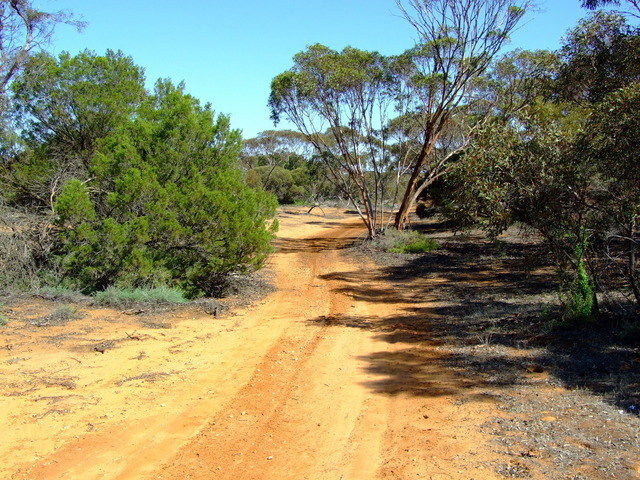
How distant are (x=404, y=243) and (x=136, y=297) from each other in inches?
489

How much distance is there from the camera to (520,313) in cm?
962

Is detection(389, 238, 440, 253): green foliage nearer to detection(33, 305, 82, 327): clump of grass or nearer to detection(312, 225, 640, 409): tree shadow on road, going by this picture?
detection(312, 225, 640, 409): tree shadow on road

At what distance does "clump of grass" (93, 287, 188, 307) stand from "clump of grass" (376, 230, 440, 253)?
1071cm

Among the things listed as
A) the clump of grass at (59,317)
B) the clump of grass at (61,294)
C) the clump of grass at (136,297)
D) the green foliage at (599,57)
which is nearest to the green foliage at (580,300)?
the green foliage at (599,57)

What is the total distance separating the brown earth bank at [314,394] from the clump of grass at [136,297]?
1.13 feet

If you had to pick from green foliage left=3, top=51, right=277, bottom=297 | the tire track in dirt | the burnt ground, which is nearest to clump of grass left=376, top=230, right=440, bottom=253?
the burnt ground

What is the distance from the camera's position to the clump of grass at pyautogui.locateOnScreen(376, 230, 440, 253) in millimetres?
19953

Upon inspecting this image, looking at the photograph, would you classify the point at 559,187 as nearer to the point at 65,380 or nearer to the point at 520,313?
the point at 520,313

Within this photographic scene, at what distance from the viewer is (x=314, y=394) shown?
6.39 meters

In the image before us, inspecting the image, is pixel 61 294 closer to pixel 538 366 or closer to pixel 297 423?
pixel 297 423

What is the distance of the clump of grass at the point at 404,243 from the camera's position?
19953 millimetres

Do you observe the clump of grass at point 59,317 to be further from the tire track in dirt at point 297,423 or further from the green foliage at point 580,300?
the green foliage at point 580,300

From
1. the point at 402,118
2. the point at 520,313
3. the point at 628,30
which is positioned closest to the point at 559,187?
the point at 520,313

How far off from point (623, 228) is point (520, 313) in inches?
99.8
